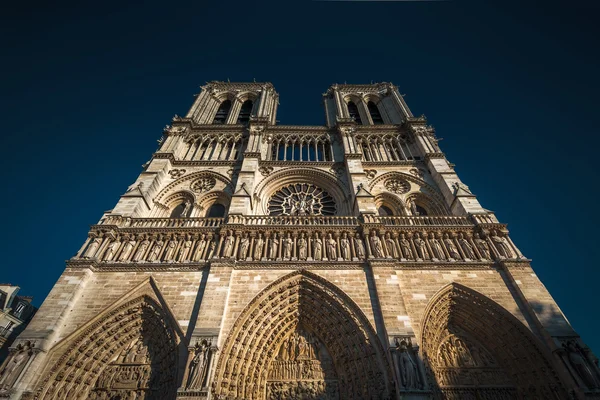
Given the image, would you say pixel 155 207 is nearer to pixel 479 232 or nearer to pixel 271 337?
pixel 271 337

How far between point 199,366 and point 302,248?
4452 mm

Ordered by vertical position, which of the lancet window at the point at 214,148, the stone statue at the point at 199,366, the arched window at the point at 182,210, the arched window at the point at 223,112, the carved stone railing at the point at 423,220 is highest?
the arched window at the point at 223,112

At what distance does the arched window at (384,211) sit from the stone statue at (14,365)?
1258cm

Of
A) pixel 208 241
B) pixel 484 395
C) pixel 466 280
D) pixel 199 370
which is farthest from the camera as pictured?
pixel 208 241

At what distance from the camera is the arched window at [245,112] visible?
66.3 feet

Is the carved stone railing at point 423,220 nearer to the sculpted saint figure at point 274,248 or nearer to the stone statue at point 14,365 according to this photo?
the sculpted saint figure at point 274,248

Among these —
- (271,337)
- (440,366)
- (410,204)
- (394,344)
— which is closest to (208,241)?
(271,337)

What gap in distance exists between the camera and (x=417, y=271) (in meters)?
9.13

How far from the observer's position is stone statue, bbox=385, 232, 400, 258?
9.39 m

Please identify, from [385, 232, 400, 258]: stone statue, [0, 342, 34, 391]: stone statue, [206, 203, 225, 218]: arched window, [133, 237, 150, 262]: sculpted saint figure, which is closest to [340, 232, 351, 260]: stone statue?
[385, 232, 400, 258]: stone statue

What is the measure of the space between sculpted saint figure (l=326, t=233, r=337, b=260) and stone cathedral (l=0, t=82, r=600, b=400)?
43 millimetres

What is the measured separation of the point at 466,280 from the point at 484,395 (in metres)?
3.01

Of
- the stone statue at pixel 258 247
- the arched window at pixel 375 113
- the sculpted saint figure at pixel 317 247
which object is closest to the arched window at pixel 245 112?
the arched window at pixel 375 113

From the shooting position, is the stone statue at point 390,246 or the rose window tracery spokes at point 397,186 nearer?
the stone statue at point 390,246
